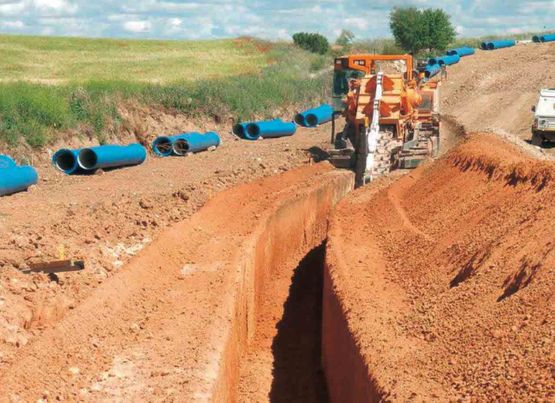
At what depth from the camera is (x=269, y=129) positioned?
1314 inches

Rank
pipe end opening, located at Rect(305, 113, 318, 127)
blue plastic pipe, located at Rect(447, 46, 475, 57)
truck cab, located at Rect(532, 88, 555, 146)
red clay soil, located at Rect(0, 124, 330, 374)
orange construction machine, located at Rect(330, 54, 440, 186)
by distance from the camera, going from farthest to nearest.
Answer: blue plastic pipe, located at Rect(447, 46, 475, 57)
pipe end opening, located at Rect(305, 113, 318, 127)
truck cab, located at Rect(532, 88, 555, 146)
orange construction machine, located at Rect(330, 54, 440, 186)
red clay soil, located at Rect(0, 124, 330, 374)

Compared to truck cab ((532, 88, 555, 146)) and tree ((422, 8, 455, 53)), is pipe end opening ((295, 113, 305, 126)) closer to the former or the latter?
truck cab ((532, 88, 555, 146))

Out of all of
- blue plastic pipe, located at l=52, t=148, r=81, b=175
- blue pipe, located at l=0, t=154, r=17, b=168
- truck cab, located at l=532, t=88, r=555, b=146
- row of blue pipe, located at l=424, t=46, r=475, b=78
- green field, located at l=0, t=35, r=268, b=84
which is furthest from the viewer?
row of blue pipe, located at l=424, t=46, r=475, b=78

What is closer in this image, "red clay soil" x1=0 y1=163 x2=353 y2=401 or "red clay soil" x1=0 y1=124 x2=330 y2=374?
"red clay soil" x1=0 y1=163 x2=353 y2=401

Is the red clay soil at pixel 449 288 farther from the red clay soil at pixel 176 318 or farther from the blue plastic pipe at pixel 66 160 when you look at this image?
the blue plastic pipe at pixel 66 160

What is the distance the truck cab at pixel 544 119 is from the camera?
29891mm

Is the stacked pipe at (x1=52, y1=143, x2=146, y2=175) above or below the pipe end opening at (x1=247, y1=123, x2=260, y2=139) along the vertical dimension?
above

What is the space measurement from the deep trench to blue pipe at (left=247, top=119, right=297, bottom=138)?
1528 cm

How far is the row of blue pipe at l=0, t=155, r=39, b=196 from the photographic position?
720 inches

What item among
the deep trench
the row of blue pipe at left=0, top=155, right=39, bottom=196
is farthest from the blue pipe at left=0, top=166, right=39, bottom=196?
the deep trench

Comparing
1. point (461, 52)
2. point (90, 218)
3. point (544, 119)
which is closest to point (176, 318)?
point (90, 218)

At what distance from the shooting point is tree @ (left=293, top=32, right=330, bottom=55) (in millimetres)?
74375

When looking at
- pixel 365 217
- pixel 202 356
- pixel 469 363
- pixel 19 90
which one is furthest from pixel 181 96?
pixel 469 363

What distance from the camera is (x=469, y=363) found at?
25.1ft
